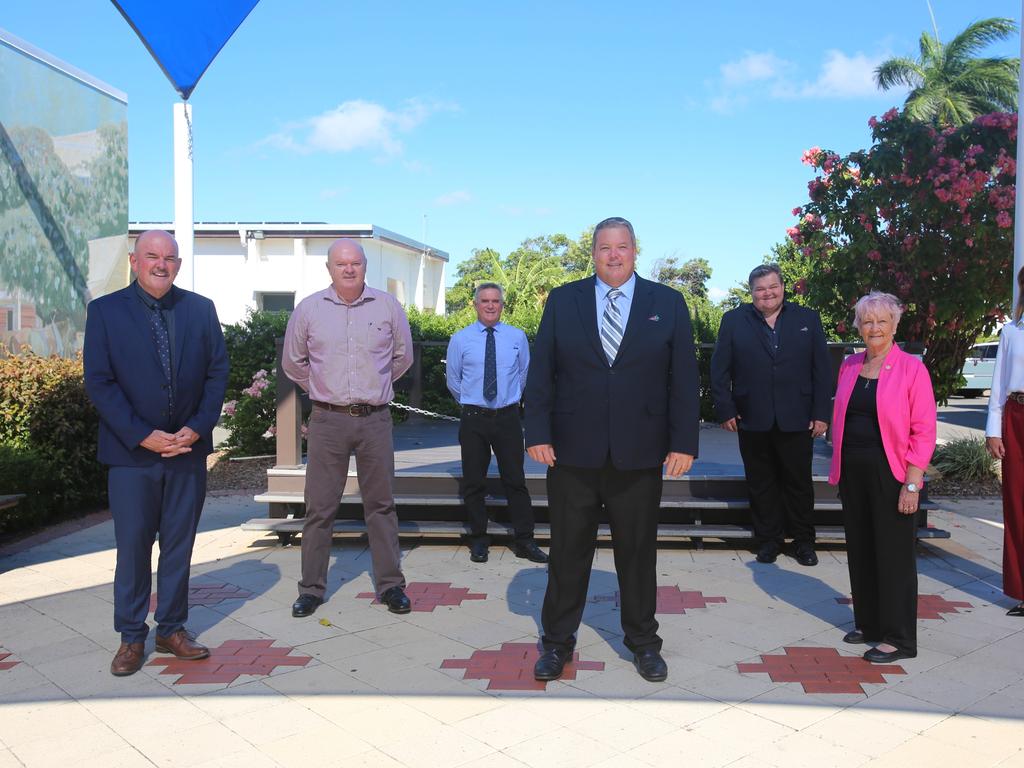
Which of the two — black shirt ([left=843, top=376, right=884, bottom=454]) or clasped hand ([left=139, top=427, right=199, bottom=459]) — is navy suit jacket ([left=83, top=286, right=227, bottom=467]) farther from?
black shirt ([left=843, top=376, right=884, bottom=454])

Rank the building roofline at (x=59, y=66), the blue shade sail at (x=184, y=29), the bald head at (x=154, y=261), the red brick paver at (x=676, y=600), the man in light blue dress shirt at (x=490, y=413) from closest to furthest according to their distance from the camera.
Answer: the bald head at (x=154, y=261) → the red brick paver at (x=676, y=600) → the man in light blue dress shirt at (x=490, y=413) → the blue shade sail at (x=184, y=29) → the building roofline at (x=59, y=66)

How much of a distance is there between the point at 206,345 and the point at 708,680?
282 centimetres

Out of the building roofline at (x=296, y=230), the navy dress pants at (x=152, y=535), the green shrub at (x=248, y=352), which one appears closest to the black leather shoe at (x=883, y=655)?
the navy dress pants at (x=152, y=535)

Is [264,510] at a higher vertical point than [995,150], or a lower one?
lower

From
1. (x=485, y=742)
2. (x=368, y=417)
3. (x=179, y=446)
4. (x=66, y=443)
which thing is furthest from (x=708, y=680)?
(x=66, y=443)

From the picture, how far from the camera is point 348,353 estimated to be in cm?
516

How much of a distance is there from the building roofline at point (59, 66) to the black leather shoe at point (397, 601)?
7.40 metres

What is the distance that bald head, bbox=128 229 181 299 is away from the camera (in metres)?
4.29

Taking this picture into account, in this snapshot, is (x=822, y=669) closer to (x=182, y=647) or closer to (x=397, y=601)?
(x=397, y=601)

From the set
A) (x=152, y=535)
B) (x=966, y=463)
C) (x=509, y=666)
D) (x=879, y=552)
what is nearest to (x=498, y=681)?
(x=509, y=666)

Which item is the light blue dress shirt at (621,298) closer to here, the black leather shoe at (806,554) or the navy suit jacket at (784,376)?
the navy suit jacket at (784,376)

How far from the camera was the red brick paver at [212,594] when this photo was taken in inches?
214

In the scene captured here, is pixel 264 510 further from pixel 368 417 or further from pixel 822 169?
pixel 822 169

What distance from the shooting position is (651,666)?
161 inches
